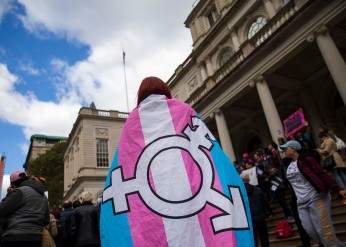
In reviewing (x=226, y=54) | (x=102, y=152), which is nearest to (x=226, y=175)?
(x=226, y=54)

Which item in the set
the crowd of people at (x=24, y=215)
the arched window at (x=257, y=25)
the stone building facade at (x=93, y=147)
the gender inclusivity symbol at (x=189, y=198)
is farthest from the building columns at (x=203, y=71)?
the gender inclusivity symbol at (x=189, y=198)

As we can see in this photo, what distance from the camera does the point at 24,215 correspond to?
11.6 ft

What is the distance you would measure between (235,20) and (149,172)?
1789 cm

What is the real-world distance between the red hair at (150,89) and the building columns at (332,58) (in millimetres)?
9390

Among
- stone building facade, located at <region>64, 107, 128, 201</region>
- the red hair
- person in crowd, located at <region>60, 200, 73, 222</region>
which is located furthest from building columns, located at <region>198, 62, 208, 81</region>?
the red hair

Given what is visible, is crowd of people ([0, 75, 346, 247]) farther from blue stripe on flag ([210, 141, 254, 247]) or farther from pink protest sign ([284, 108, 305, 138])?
pink protest sign ([284, 108, 305, 138])

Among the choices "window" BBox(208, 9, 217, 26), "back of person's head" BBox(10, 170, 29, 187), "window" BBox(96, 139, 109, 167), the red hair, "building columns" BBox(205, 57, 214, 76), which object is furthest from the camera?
"window" BBox(96, 139, 109, 167)

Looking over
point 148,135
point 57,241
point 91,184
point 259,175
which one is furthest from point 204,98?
point 91,184

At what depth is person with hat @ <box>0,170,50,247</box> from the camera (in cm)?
339

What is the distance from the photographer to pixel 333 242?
3.96 m

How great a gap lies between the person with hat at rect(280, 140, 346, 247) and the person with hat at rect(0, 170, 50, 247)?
4.00 metres

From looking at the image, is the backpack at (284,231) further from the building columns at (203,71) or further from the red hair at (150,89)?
the building columns at (203,71)

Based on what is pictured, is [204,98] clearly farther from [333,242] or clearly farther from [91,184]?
[91,184]

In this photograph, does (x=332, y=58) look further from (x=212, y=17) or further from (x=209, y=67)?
(x=212, y=17)
